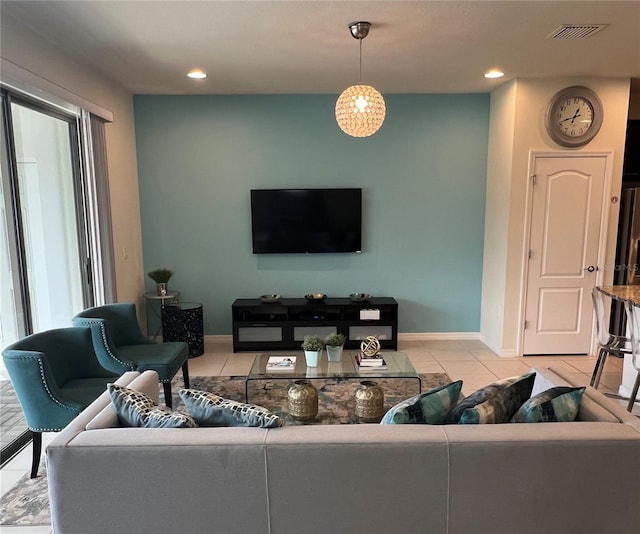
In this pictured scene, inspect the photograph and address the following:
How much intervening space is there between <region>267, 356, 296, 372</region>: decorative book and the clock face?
3471 millimetres

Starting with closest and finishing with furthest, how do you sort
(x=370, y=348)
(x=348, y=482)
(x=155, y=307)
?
(x=348, y=482) < (x=370, y=348) < (x=155, y=307)

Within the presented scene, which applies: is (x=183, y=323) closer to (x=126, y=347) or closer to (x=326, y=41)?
(x=126, y=347)

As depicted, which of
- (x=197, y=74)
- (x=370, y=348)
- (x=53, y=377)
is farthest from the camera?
(x=197, y=74)

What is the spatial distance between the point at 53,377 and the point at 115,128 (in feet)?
9.14

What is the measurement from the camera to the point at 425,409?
1.76 m

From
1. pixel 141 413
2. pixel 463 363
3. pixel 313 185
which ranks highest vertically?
pixel 313 185

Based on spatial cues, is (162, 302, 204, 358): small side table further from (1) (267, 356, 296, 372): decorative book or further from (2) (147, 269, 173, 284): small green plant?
(1) (267, 356, 296, 372): decorative book

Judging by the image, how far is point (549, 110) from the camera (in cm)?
432

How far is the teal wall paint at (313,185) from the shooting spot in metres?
4.91

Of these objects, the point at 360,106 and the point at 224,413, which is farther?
the point at 360,106

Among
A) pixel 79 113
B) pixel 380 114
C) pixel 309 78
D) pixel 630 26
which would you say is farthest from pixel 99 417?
pixel 630 26

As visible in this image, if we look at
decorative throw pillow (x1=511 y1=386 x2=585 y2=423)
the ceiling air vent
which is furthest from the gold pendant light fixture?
decorative throw pillow (x1=511 y1=386 x2=585 y2=423)

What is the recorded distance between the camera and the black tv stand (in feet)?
15.9

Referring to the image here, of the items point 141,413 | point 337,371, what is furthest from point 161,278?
point 141,413
